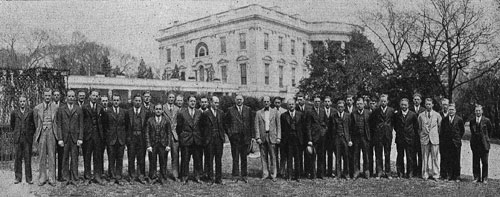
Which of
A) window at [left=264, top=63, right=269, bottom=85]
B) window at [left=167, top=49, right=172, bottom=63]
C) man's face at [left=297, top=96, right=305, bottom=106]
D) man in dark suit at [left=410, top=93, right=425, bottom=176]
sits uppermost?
window at [left=167, top=49, right=172, bottom=63]

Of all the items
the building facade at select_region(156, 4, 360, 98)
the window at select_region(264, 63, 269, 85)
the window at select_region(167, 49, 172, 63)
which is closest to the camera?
the building facade at select_region(156, 4, 360, 98)

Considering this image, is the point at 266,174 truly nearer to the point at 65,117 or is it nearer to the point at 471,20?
the point at 65,117

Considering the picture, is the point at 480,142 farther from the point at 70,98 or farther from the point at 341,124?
the point at 70,98

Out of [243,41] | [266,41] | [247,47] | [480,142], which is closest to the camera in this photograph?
[480,142]

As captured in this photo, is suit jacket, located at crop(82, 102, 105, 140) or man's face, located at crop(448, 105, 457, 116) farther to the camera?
man's face, located at crop(448, 105, 457, 116)

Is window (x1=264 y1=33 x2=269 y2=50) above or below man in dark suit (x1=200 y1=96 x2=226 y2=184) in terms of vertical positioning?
above

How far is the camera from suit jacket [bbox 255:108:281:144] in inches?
333

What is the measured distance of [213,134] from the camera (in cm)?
807

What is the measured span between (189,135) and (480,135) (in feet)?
17.3

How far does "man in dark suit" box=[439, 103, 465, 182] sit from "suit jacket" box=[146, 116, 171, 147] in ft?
16.8

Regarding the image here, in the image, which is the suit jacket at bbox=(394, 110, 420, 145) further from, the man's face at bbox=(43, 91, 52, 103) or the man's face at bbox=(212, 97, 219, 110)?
the man's face at bbox=(43, 91, 52, 103)


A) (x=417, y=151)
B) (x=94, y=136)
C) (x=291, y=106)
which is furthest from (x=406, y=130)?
(x=94, y=136)

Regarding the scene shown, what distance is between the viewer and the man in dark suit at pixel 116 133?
25.9 feet

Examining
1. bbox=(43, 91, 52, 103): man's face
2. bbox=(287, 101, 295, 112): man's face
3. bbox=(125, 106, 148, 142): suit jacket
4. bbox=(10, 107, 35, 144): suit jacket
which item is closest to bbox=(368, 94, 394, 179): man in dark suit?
bbox=(287, 101, 295, 112): man's face
